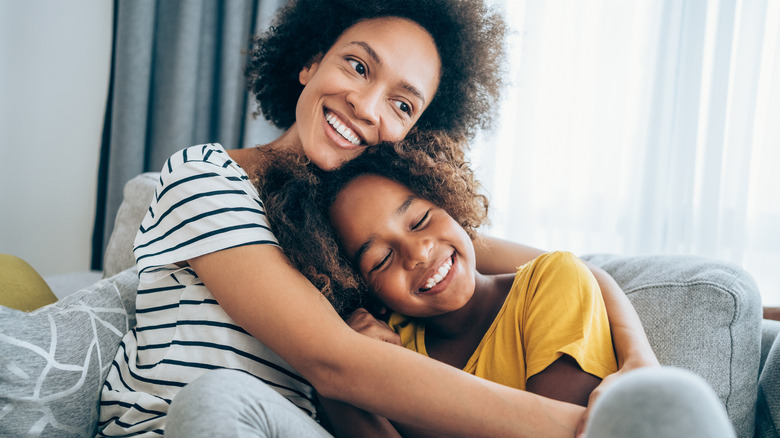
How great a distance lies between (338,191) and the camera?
121cm

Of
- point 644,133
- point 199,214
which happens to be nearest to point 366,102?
point 199,214

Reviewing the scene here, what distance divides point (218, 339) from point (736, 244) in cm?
183

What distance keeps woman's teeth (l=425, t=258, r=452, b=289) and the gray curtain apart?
150 cm

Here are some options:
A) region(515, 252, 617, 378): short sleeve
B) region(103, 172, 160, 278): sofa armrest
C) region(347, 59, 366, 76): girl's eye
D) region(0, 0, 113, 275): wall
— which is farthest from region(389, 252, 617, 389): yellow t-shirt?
region(0, 0, 113, 275): wall

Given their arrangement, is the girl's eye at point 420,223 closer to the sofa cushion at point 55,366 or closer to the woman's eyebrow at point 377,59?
the woman's eyebrow at point 377,59

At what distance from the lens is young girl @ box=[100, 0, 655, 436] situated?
79 centimetres

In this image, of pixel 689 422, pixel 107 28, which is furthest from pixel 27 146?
pixel 689 422

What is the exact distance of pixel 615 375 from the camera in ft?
2.81

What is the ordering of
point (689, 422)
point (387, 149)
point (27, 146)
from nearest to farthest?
1. point (689, 422)
2. point (387, 149)
3. point (27, 146)

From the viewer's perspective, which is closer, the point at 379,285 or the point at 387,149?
the point at 379,285

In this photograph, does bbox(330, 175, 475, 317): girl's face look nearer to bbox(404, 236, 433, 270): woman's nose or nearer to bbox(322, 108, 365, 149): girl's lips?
bbox(404, 236, 433, 270): woman's nose

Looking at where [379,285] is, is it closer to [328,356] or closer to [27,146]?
[328,356]

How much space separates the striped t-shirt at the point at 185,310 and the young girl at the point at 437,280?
10 cm

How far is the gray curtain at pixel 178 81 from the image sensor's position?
2389 mm
